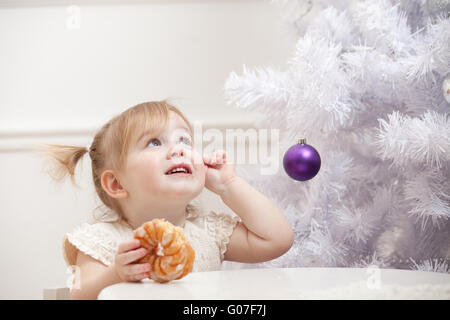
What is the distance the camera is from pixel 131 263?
1.89 ft

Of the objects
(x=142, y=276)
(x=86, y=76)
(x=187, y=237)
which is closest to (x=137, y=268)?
(x=142, y=276)

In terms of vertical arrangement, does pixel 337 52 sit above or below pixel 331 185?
above

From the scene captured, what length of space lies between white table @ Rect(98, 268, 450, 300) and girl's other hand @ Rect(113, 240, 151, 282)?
12 mm

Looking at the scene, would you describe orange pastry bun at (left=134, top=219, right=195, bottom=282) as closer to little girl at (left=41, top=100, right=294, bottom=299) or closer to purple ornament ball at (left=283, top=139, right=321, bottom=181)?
little girl at (left=41, top=100, right=294, bottom=299)

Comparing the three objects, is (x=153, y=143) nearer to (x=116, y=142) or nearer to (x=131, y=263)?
(x=116, y=142)

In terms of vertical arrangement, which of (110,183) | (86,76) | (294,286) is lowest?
(294,286)

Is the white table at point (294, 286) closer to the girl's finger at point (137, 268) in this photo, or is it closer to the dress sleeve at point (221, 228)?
the girl's finger at point (137, 268)

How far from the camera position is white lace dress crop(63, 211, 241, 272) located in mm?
743

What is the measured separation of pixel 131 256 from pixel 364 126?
491 mm

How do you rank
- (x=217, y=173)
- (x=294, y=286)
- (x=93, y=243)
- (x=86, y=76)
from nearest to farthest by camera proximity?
(x=294, y=286)
(x=93, y=243)
(x=217, y=173)
(x=86, y=76)
